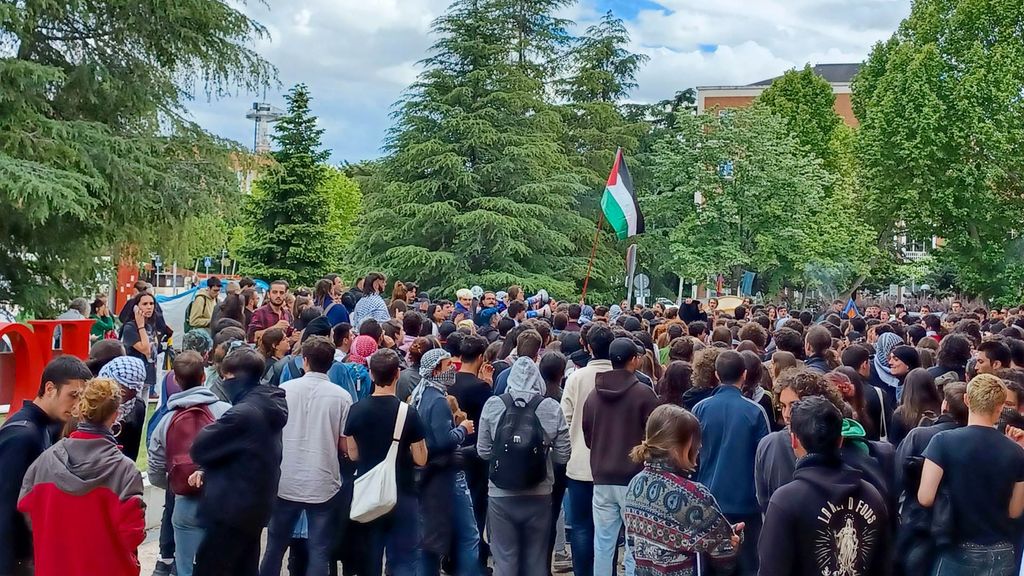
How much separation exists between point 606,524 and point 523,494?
731 millimetres

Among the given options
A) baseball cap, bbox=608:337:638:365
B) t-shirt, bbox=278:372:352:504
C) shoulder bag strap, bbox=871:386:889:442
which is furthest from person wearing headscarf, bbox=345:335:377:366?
shoulder bag strap, bbox=871:386:889:442

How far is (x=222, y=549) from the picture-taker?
590 cm

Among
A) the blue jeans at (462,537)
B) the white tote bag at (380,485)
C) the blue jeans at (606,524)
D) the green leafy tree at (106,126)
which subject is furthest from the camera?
the green leafy tree at (106,126)

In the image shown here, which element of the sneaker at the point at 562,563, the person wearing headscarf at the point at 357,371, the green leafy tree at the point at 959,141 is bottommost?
the sneaker at the point at 562,563

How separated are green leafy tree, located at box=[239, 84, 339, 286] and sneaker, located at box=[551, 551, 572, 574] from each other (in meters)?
37.2

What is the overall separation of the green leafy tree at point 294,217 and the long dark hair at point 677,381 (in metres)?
38.8

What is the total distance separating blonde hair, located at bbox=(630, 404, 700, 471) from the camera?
15.6ft

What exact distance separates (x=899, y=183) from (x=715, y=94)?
4836 cm

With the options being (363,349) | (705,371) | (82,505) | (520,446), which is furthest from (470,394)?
(82,505)

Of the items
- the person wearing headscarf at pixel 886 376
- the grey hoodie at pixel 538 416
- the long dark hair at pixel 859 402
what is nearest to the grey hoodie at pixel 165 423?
the grey hoodie at pixel 538 416

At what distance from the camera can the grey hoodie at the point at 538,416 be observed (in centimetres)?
683

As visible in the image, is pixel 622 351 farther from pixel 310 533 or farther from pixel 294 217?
pixel 294 217

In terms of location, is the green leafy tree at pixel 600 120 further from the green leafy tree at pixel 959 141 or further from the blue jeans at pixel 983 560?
the blue jeans at pixel 983 560

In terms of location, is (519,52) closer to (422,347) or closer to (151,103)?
(151,103)
